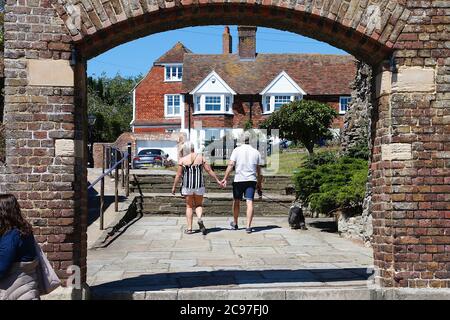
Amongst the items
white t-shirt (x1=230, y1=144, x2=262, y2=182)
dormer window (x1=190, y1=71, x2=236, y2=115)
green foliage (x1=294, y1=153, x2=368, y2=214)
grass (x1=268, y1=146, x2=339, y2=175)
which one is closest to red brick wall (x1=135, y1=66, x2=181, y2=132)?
dormer window (x1=190, y1=71, x2=236, y2=115)

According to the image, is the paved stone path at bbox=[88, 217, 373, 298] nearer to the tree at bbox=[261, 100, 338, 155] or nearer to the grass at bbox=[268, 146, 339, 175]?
the grass at bbox=[268, 146, 339, 175]

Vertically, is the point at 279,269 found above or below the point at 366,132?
below

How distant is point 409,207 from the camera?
19.9 ft

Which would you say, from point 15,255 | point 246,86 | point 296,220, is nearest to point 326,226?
point 296,220

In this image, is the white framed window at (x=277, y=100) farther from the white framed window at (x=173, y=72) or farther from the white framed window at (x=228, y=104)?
the white framed window at (x=173, y=72)

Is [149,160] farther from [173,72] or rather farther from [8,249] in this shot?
[8,249]

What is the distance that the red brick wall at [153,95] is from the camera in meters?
46.6

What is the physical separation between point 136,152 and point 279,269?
116ft

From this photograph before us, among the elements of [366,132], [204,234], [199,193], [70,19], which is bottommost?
[204,234]

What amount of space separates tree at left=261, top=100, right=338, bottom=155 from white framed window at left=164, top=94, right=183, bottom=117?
16.4m

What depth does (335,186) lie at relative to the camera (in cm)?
1113

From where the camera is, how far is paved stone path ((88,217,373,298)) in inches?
265

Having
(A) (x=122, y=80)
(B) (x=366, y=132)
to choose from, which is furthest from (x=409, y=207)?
(A) (x=122, y=80)

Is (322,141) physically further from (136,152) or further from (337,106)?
(136,152)
